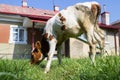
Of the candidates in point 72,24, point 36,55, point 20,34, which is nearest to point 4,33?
point 20,34

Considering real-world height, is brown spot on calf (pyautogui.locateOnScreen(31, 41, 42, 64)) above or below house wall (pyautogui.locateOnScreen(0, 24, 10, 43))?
below

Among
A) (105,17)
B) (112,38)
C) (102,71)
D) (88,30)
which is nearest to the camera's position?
(102,71)

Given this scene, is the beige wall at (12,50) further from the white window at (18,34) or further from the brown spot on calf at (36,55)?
the brown spot on calf at (36,55)

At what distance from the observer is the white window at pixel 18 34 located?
23.1 meters

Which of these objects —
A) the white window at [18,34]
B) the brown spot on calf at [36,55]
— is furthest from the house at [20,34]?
the brown spot on calf at [36,55]

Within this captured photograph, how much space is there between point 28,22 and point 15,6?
9.77 meters

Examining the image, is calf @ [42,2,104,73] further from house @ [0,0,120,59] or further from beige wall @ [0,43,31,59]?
beige wall @ [0,43,31,59]

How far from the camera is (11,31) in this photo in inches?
910

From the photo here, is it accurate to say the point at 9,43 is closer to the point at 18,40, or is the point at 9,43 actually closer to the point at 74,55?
the point at 18,40

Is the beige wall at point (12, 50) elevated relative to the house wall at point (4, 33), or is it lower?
lower

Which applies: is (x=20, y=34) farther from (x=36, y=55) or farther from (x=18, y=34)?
(x=36, y=55)

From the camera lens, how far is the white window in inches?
910

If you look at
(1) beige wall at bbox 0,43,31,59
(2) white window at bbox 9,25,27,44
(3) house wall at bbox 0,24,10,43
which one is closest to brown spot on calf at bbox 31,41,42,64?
(1) beige wall at bbox 0,43,31,59

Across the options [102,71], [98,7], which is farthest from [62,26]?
[102,71]
